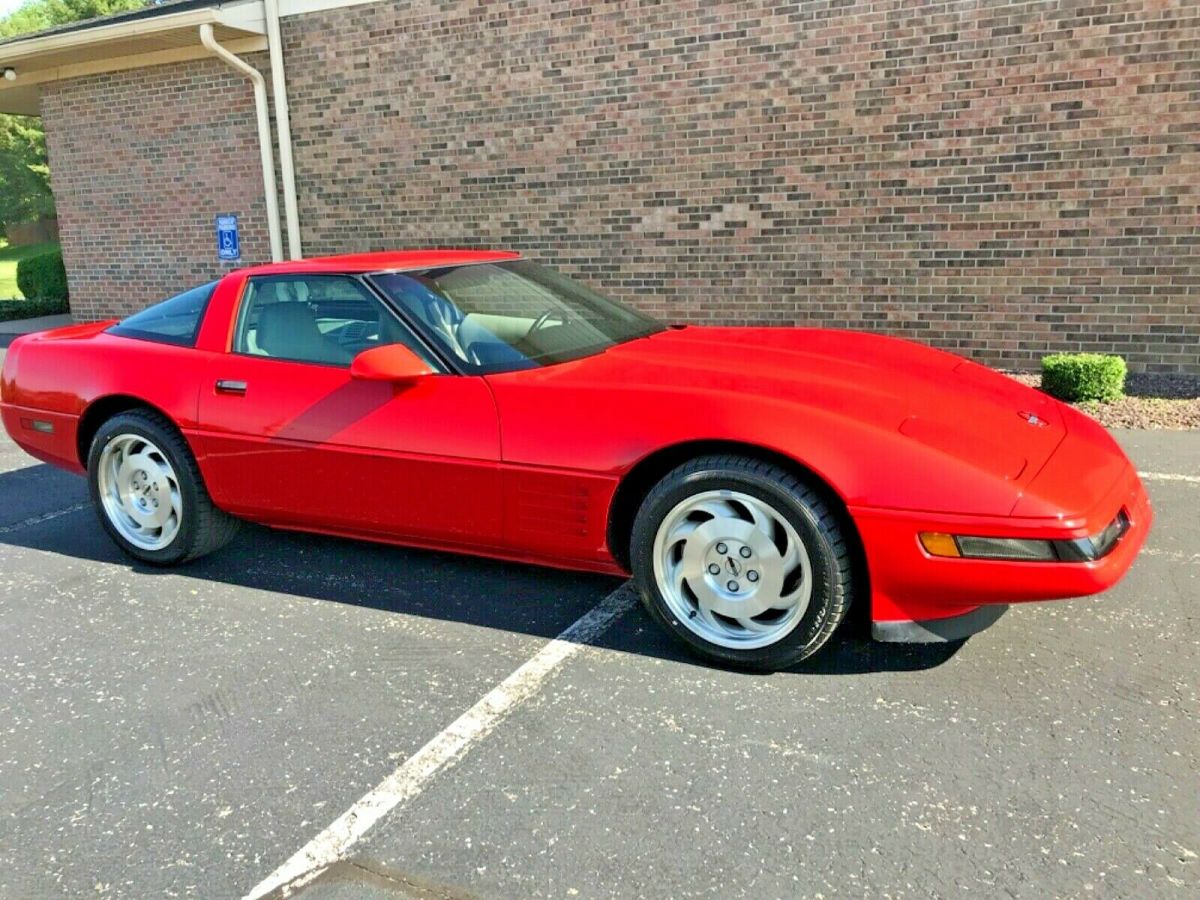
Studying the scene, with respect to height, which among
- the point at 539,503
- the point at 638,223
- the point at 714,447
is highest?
the point at 638,223

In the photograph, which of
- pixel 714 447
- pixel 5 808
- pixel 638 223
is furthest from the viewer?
pixel 638 223

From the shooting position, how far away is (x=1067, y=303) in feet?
24.3

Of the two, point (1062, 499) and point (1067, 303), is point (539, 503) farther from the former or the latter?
point (1067, 303)

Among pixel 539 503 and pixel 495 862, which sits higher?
pixel 539 503

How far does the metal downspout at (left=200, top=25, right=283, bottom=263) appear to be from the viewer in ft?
31.9

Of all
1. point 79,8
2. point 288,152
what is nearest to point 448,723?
point 288,152

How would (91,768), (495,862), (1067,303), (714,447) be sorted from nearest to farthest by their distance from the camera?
1. (495,862)
2. (91,768)
3. (714,447)
4. (1067,303)

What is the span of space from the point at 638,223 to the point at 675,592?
20.5 feet

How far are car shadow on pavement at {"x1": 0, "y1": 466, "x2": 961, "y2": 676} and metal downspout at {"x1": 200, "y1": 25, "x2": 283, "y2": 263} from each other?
6.08m

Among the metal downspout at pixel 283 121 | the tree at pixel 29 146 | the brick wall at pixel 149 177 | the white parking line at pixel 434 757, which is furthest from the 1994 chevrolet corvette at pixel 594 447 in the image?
the tree at pixel 29 146

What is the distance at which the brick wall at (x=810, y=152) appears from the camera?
7039 mm

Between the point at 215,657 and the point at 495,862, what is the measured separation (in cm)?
155

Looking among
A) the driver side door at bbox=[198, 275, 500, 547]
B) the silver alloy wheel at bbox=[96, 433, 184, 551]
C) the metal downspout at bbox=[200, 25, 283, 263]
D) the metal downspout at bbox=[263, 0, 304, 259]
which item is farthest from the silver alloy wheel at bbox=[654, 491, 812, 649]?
the metal downspout at bbox=[263, 0, 304, 259]

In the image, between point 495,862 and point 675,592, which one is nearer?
point 495,862
